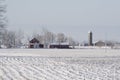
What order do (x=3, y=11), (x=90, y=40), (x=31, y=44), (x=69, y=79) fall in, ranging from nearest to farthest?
(x=69, y=79) < (x=3, y=11) < (x=31, y=44) < (x=90, y=40)

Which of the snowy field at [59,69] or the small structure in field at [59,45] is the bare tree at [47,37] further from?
the snowy field at [59,69]

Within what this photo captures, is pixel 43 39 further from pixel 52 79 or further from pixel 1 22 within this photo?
pixel 52 79

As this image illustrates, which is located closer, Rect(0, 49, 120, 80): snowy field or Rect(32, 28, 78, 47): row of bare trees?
Rect(0, 49, 120, 80): snowy field

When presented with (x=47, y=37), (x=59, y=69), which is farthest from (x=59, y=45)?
(x=59, y=69)

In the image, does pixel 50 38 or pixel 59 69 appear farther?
pixel 50 38

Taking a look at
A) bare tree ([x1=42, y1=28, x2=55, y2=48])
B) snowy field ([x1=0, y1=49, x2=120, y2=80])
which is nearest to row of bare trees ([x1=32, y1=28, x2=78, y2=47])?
bare tree ([x1=42, y1=28, x2=55, y2=48])

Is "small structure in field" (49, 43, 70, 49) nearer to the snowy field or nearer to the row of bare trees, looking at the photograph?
the row of bare trees

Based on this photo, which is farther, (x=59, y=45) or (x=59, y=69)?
(x=59, y=45)

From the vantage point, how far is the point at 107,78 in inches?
628

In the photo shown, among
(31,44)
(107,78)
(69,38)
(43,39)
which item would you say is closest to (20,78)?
(107,78)

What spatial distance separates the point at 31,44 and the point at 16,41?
1722 cm

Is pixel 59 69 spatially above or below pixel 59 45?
below

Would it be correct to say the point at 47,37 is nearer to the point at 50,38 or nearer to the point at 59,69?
the point at 50,38

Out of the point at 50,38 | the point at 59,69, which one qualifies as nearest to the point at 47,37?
the point at 50,38
